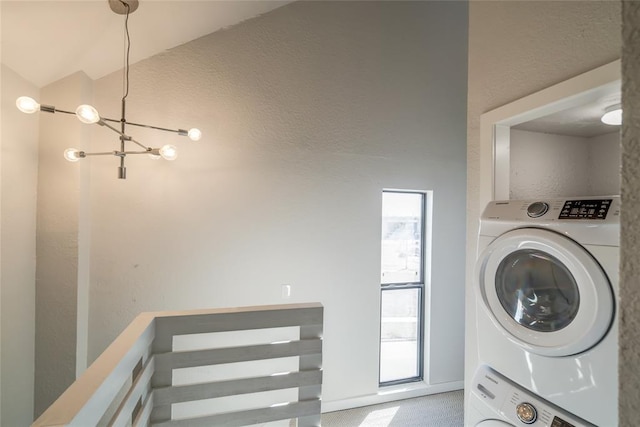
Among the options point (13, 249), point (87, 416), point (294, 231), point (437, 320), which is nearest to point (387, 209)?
point (294, 231)

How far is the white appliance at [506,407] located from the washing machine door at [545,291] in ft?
0.67

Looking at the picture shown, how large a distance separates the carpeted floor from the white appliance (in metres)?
1.34

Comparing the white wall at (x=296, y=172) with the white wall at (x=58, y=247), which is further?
the white wall at (x=296, y=172)

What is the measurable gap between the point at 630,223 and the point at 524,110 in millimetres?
1138

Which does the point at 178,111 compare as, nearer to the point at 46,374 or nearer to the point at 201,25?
the point at 201,25

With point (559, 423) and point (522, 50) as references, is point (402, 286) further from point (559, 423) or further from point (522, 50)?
point (522, 50)

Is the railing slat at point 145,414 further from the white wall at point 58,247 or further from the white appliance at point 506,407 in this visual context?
the white appliance at point 506,407

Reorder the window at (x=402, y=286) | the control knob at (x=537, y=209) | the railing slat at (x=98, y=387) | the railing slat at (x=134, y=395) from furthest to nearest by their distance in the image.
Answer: the window at (x=402, y=286)
the control knob at (x=537, y=209)
the railing slat at (x=134, y=395)
the railing slat at (x=98, y=387)

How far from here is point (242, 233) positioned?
232cm

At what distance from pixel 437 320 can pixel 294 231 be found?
172 centimetres

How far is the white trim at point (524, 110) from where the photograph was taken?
101cm

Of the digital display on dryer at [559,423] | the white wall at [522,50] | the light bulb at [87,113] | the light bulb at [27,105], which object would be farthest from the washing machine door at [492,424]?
the light bulb at [27,105]

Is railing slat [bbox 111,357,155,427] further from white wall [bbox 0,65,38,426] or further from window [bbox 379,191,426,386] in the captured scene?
window [bbox 379,191,426,386]

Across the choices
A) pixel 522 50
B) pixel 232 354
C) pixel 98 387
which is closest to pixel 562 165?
pixel 522 50
